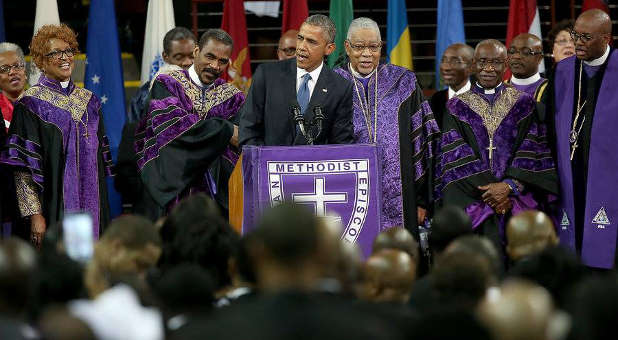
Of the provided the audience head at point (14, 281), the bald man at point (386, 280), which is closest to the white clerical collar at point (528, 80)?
the bald man at point (386, 280)

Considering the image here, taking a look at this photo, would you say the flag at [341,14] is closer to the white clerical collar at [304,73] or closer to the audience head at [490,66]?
the audience head at [490,66]

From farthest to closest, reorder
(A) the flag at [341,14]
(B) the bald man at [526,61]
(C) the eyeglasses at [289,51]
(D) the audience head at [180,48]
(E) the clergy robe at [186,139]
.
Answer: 1. (A) the flag at [341,14]
2. (C) the eyeglasses at [289,51]
3. (D) the audience head at [180,48]
4. (B) the bald man at [526,61]
5. (E) the clergy robe at [186,139]

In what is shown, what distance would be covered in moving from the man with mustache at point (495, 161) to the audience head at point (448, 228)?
2.80 metres

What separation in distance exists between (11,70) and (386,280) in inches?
216

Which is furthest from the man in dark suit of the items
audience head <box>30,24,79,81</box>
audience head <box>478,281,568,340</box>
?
audience head <box>478,281,568,340</box>

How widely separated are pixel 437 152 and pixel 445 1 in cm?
308

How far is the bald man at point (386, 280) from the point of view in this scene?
14.4ft

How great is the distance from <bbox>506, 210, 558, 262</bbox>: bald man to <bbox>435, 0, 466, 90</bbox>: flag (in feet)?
19.6

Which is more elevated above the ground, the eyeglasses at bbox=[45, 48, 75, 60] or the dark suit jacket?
the eyeglasses at bbox=[45, 48, 75, 60]

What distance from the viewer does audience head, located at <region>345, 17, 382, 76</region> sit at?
8125 millimetres

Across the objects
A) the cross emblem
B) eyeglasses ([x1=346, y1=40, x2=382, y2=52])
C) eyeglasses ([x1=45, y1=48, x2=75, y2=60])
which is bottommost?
the cross emblem

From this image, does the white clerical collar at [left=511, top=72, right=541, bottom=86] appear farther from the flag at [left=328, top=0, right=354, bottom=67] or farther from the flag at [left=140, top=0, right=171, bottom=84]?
the flag at [left=140, top=0, right=171, bottom=84]

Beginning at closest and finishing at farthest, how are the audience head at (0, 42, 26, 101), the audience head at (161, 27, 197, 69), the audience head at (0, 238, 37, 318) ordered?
the audience head at (0, 238, 37, 318), the audience head at (0, 42, 26, 101), the audience head at (161, 27, 197, 69)

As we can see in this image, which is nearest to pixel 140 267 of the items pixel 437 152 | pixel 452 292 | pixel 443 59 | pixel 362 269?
pixel 362 269
